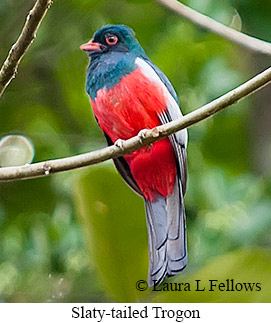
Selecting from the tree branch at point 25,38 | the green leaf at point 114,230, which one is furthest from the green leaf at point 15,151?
the tree branch at point 25,38

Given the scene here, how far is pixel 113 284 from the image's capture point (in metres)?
1.22

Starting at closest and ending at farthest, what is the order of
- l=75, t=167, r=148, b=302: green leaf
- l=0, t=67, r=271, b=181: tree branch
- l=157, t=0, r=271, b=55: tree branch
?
l=0, t=67, r=271, b=181: tree branch
l=75, t=167, r=148, b=302: green leaf
l=157, t=0, r=271, b=55: tree branch

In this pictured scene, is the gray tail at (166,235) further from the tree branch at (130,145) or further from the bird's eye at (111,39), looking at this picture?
the bird's eye at (111,39)

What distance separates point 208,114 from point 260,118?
0.39 metres

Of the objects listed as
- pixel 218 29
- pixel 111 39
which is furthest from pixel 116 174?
pixel 218 29

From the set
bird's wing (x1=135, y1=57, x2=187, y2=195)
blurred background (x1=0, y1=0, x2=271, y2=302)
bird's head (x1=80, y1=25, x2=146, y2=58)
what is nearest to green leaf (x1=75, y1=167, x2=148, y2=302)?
blurred background (x1=0, y1=0, x2=271, y2=302)

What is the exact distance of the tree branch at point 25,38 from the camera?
1.02 m

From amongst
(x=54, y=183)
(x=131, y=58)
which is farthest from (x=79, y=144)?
(x=131, y=58)

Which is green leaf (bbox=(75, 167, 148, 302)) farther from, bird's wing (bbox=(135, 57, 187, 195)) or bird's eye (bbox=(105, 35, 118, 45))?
bird's eye (bbox=(105, 35, 118, 45))

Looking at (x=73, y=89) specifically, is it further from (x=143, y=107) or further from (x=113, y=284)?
(x=113, y=284)

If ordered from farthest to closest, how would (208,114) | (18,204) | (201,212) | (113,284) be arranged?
(18,204)
(201,212)
(113,284)
(208,114)

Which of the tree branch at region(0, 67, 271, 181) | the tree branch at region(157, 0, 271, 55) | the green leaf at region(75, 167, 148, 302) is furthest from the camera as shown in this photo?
the tree branch at region(157, 0, 271, 55)

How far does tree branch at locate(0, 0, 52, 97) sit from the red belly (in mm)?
224

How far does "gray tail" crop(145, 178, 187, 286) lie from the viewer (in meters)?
1.23
